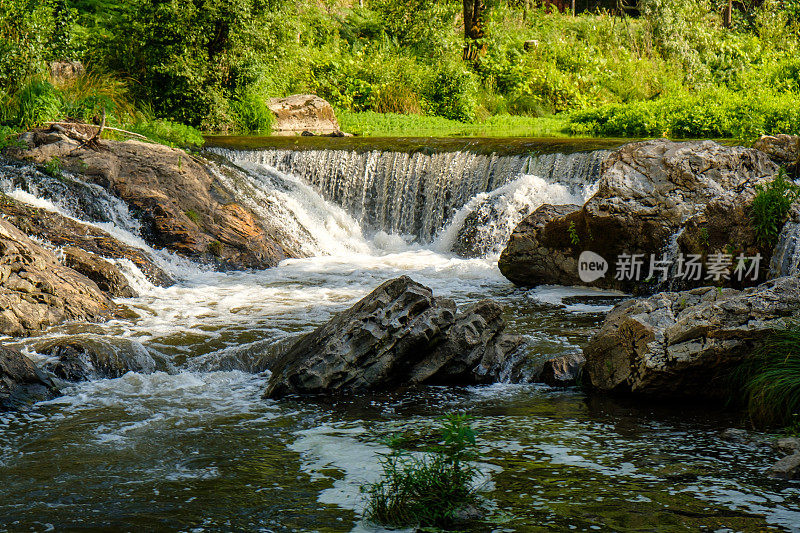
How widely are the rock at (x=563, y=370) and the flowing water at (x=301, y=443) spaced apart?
0.15 metres

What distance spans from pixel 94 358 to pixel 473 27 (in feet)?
74.1

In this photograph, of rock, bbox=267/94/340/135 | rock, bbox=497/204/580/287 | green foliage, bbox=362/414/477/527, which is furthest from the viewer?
rock, bbox=267/94/340/135

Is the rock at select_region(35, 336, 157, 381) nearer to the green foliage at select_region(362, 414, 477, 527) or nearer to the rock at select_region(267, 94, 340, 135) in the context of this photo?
the green foliage at select_region(362, 414, 477, 527)

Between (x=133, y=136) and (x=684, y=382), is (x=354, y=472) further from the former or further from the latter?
(x=133, y=136)

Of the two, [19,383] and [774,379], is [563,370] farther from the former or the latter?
[19,383]

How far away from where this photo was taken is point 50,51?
16.1 meters

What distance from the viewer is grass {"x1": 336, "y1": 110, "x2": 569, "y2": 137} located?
2000 cm

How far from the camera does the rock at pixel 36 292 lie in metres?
7.91

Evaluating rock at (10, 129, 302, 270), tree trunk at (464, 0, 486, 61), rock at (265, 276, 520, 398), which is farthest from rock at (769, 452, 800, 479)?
tree trunk at (464, 0, 486, 61)

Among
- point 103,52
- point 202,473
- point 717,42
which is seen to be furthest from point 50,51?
point 717,42

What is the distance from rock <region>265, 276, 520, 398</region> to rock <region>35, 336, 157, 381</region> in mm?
1206

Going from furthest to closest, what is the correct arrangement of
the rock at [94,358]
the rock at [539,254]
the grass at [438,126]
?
the grass at [438,126], the rock at [539,254], the rock at [94,358]

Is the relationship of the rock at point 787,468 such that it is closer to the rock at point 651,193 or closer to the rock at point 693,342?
the rock at point 693,342

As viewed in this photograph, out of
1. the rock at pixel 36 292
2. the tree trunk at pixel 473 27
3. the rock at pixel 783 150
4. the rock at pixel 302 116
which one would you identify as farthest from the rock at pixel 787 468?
the tree trunk at pixel 473 27
